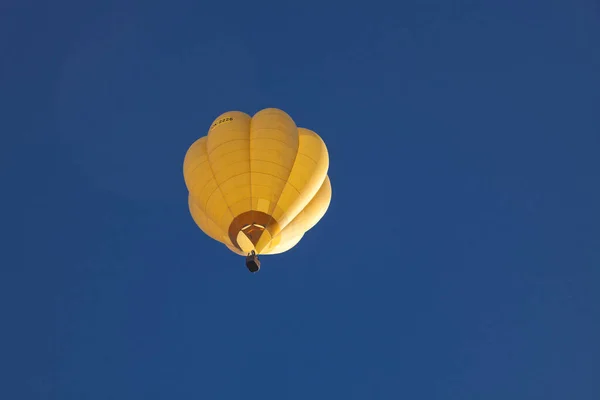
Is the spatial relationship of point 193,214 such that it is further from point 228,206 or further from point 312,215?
point 312,215

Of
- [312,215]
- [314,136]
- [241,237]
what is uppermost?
[314,136]

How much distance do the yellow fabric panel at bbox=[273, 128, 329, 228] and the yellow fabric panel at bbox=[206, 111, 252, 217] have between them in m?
1.03

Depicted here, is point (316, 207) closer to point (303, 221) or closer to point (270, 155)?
point (303, 221)

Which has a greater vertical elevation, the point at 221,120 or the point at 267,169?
the point at 221,120

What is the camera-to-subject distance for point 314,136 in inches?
726

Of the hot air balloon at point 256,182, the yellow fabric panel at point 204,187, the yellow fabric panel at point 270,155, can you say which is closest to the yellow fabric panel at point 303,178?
the hot air balloon at point 256,182

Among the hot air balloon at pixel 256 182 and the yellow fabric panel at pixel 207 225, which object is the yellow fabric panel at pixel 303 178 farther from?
the yellow fabric panel at pixel 207 225

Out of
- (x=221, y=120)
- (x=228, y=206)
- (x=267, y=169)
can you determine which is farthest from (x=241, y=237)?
(x=221, y=120)

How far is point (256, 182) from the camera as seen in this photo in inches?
655

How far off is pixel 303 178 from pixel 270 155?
1.13m

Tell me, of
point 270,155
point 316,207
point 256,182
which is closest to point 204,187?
point 256,182

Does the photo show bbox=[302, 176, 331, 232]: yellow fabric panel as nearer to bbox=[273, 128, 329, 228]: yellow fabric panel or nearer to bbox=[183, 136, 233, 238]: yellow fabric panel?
bbox=[273, 128, 329, 228]: yellow fabric panel

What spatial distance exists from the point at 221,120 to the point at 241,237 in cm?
381

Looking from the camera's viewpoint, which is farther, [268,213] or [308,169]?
[308,169]
